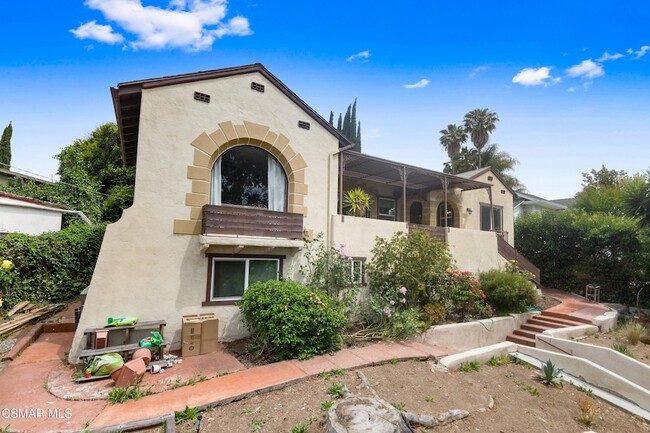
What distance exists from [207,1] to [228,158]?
382cm

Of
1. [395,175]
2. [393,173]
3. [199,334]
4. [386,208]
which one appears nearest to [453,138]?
[386,208]

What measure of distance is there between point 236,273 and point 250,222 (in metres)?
1.53

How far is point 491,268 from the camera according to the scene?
46.4ft

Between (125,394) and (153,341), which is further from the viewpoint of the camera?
(153,341)

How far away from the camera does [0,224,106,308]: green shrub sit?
895 centimetres

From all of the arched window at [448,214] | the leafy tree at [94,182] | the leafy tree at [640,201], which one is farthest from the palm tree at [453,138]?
the leafy tree at [94,182]

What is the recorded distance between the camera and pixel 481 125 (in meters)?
35.1

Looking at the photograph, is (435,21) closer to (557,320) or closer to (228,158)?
(228,158)

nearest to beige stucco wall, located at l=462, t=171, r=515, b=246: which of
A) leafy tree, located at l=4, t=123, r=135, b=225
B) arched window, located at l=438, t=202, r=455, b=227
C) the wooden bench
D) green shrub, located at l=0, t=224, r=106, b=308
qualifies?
arched window, located at l=438, t=202, r=455, b=227

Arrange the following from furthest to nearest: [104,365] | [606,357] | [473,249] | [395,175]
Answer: [395,175] < [473,249] < [606,357] < [104,365]

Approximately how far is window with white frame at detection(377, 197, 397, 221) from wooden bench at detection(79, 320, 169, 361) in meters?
12.2

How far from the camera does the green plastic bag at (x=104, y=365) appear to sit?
18.9 ft

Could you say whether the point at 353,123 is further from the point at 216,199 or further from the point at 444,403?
the point at 444,403

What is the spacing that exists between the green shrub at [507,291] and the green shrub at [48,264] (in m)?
15.1
